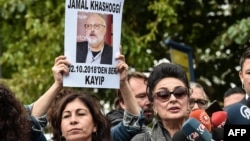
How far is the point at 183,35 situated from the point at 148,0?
1.23 meters

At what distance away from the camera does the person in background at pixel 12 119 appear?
5637mm

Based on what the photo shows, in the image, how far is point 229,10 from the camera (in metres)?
14.0

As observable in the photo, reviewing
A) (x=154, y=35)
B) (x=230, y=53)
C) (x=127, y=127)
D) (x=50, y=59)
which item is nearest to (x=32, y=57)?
(x=50, y=59)

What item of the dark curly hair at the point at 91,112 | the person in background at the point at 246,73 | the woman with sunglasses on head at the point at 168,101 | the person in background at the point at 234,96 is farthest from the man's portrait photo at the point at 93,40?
the person in background at the point at 234,96

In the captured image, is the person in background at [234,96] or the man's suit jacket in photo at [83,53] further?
the person in background at [234,96]

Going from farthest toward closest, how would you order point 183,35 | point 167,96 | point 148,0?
point 183,35
point 148,0
point 167,96

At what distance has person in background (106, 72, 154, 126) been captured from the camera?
299 inches

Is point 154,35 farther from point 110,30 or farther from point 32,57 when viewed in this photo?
point 110,30

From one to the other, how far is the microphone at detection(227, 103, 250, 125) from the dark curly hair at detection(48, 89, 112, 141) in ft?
3.77

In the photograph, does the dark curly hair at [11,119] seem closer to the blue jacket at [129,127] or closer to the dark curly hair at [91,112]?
the dark curly hair at [91,112]

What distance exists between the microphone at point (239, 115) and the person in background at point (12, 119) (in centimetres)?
125

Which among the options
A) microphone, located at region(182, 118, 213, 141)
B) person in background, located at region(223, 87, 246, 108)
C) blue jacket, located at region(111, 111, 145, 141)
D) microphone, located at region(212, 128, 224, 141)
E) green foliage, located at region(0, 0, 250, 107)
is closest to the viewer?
microphone, located at region(182, 118, 213, 141)

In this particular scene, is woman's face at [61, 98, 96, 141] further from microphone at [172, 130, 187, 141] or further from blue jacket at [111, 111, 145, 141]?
microphone at [172, 130, 187, 141]

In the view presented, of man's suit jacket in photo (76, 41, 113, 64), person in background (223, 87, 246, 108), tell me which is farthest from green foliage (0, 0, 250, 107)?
man's suit jacket in photo (76, 41, 113, 64)
